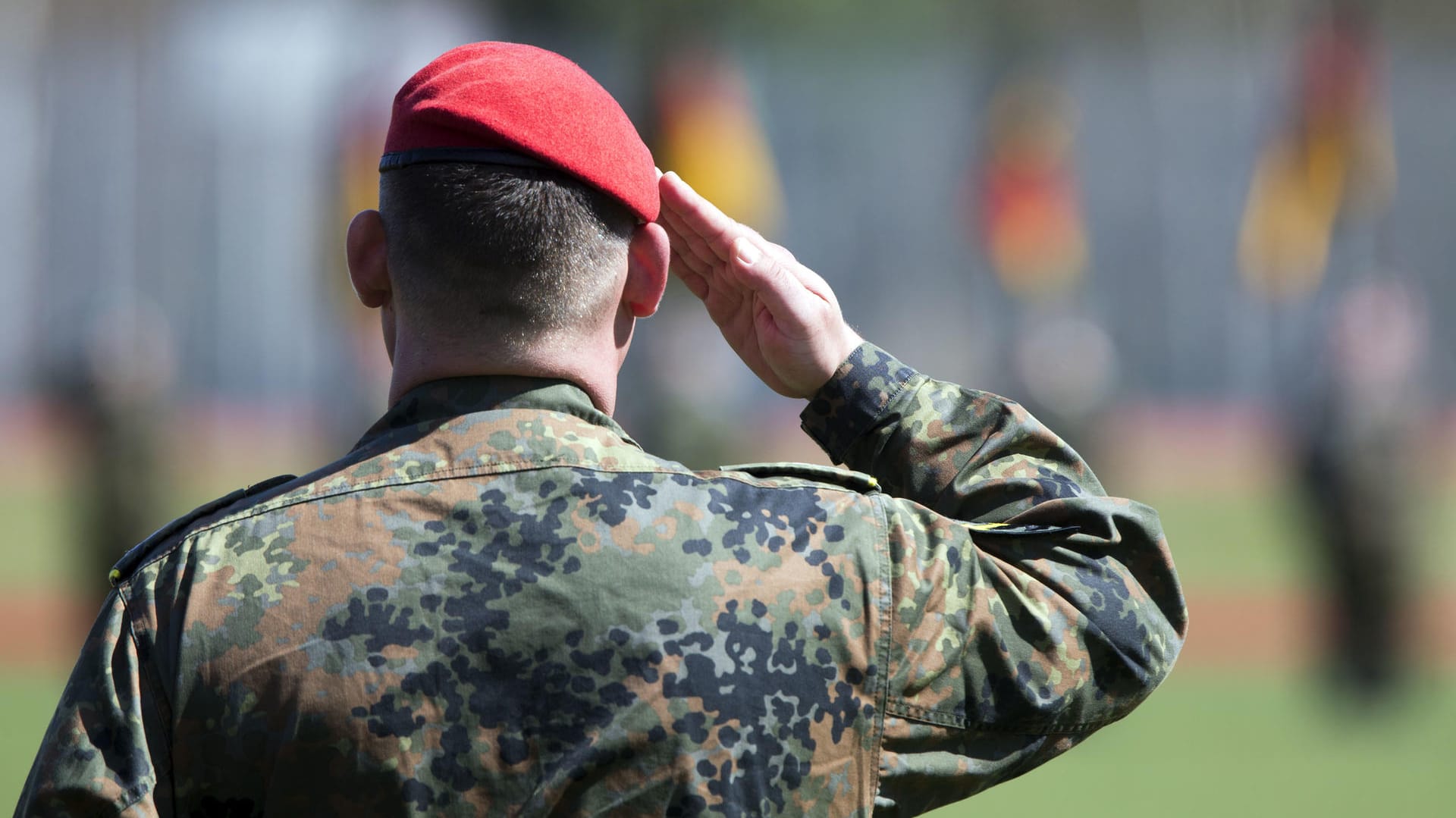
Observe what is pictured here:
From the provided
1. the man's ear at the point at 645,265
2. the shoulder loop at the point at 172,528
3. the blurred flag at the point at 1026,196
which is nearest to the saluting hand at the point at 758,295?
the man's ear at the point at 645,265

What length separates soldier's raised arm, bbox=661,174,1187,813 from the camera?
5.70ft

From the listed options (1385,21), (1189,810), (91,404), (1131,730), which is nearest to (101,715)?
(1189,810)

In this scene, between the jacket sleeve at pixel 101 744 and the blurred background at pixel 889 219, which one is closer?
the jacket sleeve at pixel 101 744

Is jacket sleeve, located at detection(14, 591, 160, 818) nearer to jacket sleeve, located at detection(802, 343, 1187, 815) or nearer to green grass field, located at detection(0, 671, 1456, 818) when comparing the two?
jacket sleeve, located at detection(802, 343, 1187, 815)

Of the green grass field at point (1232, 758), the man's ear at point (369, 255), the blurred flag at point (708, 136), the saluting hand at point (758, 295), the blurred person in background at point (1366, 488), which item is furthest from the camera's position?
the blurred flag at point (708, 136)

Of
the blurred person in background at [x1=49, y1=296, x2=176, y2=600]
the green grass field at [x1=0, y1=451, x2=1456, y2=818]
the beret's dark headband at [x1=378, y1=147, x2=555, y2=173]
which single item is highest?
the beret's dark headband at [x1=378, y1=147, x2=555, y2=173]

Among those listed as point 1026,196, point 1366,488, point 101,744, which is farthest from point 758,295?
point 1026,196

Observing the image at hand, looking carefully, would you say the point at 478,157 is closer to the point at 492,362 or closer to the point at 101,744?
the point at 492,362

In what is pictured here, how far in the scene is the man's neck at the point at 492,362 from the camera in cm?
176

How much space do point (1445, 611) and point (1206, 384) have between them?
12946 mm

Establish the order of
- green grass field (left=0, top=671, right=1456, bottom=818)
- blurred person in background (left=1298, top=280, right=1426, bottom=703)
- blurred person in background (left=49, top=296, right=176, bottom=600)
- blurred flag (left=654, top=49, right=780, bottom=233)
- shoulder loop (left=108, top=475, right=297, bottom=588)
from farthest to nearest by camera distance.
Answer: blurred flag (left=654, top=49, right=780, bottom=233), blurred person in background (left=1298, top=280, right=1426, bottom=703), blurred person in background (left=49, top=296, right=176, bottom=600), green grass field (left=0, top=671, right=1456, bottom=818), shoulder loop (left=108, top=475, right=297, bottom=588)

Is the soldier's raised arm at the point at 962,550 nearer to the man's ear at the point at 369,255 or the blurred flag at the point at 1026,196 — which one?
Answer: the man's ear at the point at 369,255

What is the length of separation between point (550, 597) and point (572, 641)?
0.05 meters

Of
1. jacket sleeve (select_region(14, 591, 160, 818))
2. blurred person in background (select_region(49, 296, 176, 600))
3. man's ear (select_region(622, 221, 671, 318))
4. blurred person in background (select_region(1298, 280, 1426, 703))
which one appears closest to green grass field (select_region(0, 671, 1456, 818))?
blurred person in background (select_region(1298, 280, 1426, 703))
